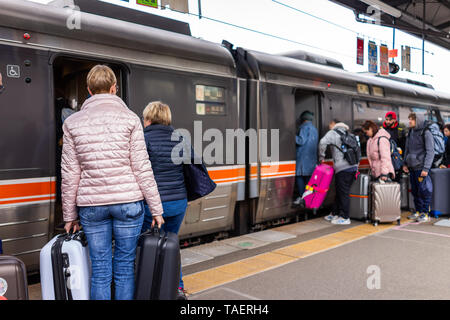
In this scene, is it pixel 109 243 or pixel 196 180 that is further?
pixel 196 180

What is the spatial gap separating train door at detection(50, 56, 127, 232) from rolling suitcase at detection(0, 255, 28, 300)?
4.92 feet

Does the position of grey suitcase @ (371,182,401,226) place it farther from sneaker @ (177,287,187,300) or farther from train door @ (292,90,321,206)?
sneaker @ (177,287,187,300)

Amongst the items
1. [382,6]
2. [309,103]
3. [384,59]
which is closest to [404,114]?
[382,6]

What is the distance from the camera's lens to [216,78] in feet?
17.7

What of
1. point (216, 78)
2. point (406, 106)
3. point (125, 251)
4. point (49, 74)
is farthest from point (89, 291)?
point (406, 106)

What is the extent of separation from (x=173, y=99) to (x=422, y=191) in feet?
15.8

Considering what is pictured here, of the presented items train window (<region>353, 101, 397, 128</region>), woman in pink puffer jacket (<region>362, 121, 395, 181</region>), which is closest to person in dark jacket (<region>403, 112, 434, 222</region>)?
woman in pink puffer jacket (<region>362, 121, 395, 181</region>)

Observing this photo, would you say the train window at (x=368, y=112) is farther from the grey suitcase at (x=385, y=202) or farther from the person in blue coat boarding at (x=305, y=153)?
the grey suitcase at (x=385, y=202)

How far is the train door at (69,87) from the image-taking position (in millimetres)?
4320

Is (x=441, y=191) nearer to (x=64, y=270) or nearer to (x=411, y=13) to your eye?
(x=64, y=270)

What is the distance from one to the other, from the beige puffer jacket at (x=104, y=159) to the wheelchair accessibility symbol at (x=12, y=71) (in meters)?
1.22

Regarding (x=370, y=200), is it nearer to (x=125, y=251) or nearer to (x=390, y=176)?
(x=390, y=176)

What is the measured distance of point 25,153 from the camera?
3.69 metres

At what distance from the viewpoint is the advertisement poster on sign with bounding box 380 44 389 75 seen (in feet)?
41.1
